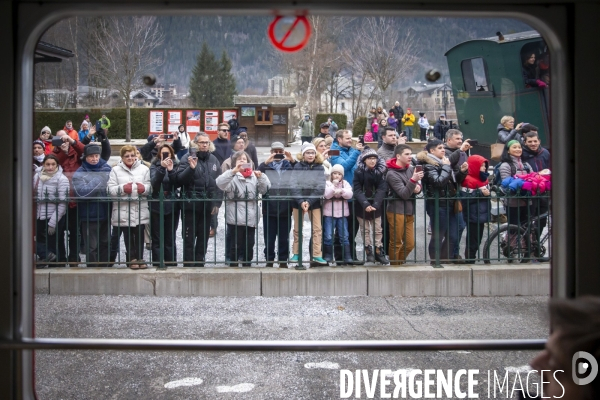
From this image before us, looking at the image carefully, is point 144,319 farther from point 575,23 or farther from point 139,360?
point 575,23

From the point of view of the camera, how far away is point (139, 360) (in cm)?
537

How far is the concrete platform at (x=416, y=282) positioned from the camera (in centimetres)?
748

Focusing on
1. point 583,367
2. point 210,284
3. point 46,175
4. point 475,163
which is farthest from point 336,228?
point 583,367

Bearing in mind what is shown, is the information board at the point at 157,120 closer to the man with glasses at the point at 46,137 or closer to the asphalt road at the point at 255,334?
the man with glasses at the point at 46,137

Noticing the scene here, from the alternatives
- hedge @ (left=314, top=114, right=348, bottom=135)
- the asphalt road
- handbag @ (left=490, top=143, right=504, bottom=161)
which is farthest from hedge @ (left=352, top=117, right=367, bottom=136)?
handbag @ (left=490, top=143, right=504, bottom=161)

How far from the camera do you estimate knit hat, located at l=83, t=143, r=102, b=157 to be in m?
5.85

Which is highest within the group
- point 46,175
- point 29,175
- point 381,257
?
point 46,175

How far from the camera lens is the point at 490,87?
703 centimetres

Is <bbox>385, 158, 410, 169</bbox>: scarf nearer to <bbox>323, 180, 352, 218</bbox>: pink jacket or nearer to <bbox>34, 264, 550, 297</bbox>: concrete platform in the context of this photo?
<bbox>323, 180, 352, 218</bbox>: pink jacket

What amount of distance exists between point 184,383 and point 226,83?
8.28 ft

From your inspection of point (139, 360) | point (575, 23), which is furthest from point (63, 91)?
point (139, 360)

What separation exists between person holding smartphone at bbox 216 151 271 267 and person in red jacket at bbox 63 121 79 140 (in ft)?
9.02

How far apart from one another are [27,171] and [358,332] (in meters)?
4.05

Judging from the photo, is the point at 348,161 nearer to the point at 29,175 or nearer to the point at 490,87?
the point at 490,87
